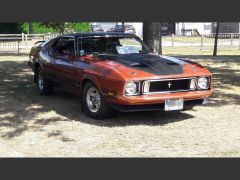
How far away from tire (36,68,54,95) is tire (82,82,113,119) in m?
2.11

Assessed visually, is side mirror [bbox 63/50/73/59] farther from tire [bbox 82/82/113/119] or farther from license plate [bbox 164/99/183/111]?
license plate [bbox 164/99/183/111]

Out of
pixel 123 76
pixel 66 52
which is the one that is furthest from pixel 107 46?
pixel 123 76

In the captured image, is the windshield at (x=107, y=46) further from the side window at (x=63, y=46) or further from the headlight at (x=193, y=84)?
the headlight at (x=193, y=84)

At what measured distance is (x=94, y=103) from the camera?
26.2ft

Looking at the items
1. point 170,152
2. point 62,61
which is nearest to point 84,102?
point 62,61

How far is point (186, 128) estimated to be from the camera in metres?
7.33

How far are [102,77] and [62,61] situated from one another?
1738 millimetres

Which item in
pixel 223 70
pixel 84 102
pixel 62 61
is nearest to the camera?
pixel 84 102

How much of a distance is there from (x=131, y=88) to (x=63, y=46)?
9.36 feet

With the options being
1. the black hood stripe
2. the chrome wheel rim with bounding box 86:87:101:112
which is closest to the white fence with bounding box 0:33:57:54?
the black hood stripe

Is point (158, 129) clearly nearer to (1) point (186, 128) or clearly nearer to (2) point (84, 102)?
(1) point (186, 128)

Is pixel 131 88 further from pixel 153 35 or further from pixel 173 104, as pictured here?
pixel 153 35

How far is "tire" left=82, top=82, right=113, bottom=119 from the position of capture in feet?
25.2

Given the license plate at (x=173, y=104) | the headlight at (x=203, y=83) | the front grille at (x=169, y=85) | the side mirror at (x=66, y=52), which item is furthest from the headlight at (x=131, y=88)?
the side mirror at (x=66, y=52)
